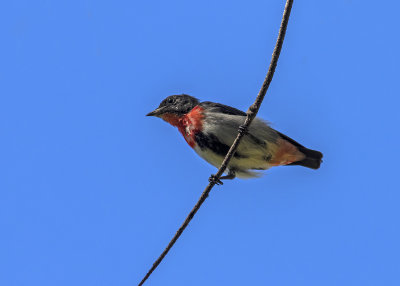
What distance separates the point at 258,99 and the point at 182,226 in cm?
159

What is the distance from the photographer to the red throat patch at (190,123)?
8.37 meters

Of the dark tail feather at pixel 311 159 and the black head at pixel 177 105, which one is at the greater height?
the dark tail feather at pixel 311 159

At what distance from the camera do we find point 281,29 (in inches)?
177

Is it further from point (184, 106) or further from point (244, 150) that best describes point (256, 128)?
point (184, 106)

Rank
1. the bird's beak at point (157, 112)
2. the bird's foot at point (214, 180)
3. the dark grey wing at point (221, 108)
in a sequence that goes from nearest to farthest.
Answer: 1. the bird's foot at point (214, 180)
2. the dark grey wing at point (221, 108)
3. the bird's beak at point (157, 112)

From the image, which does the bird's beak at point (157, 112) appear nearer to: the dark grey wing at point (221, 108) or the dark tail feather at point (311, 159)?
the dark grey wing at point (221, 108)

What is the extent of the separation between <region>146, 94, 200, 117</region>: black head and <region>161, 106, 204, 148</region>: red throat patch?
0.13 m

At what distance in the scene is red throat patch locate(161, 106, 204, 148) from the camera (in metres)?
8.37

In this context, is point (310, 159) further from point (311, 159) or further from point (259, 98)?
point (259, 98)

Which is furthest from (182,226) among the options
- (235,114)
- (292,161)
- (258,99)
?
(292,161)

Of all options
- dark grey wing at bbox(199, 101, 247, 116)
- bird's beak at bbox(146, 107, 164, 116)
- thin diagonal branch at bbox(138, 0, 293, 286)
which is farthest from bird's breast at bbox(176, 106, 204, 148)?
thin diagonal branch at bbox(138, 0, 293, 286)

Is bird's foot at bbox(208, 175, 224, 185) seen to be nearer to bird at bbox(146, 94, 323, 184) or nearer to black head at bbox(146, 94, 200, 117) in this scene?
bird at bbox(146, 94, 323, 184)

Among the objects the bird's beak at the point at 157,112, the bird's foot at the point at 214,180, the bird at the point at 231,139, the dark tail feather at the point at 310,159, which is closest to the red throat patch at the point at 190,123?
the bird at the point at 231,139

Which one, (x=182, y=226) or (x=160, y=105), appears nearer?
(x=182, y=226)
